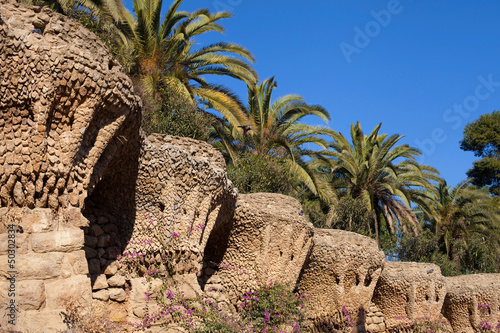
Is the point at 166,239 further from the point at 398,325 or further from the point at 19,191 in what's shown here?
the point at 398,325

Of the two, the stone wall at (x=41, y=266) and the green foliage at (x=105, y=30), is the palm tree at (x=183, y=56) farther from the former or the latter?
the stone wall at (x=41, y=266)

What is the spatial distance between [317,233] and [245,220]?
8.90 ft

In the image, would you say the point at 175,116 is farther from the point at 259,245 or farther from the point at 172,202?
the point at 172,202

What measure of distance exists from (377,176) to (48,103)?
15.2 m

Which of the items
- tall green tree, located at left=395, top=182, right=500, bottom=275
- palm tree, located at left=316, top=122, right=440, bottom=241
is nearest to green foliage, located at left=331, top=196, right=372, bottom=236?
palm tree, located at left=316, top=122, right=440, bottom=241

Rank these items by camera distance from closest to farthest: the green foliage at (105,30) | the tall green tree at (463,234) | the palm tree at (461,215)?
the green foliage at (105,30)
the tall green tree at (463,234)
the palm tree at (461,215)

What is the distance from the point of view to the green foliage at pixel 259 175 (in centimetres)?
1464

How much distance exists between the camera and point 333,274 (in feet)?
39.2

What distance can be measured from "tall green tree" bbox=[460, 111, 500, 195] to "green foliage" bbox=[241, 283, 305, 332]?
20425 mm

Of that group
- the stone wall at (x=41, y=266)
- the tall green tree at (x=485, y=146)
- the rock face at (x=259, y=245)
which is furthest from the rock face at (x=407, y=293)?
the tall green tree at (x=485, y=146)

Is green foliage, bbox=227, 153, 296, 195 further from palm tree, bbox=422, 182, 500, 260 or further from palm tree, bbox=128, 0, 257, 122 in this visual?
palm tree, bbox=422, 182, 500, 260

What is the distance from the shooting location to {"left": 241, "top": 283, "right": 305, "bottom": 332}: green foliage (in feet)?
32.4

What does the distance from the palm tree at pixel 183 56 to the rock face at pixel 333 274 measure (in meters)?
4.17

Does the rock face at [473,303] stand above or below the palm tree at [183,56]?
below
